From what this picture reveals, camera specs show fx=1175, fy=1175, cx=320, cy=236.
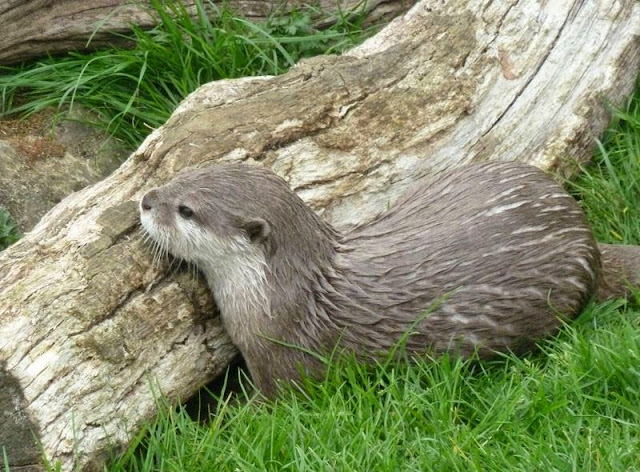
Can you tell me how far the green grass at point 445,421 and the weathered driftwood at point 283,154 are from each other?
0.25 m

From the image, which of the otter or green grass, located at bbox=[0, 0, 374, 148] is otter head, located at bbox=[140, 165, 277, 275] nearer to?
the otter

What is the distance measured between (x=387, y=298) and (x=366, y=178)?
75 centimetres

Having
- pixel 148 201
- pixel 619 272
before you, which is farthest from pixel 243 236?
pixel 619 272

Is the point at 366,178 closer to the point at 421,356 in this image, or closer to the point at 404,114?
the point at 404,114

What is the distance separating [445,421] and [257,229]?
944mm

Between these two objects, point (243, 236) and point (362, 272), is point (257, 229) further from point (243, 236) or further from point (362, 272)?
point (362, 272)

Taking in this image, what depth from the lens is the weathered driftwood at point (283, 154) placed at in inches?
144

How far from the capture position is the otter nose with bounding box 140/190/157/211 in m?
3.99

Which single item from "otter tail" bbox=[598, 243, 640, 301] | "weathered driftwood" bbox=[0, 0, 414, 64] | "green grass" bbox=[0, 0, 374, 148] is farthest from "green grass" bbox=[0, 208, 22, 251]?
"otter tail" bbox=[598, 243, 640, 301]

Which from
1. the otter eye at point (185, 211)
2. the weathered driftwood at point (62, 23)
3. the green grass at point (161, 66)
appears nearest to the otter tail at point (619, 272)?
the otter eye at point (185, 211)

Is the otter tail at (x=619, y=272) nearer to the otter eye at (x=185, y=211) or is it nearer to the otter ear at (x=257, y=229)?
the otter ear at (x=257, y=229)

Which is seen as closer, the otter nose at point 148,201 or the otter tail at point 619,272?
the otter nose at point 148,201

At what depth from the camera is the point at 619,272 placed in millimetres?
4340

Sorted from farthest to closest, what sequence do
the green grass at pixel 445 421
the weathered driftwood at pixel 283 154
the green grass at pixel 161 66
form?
the green grass at pixel 161 66
the weathered driftwood at pixel 283 154
the green grass at pixel 445 421
